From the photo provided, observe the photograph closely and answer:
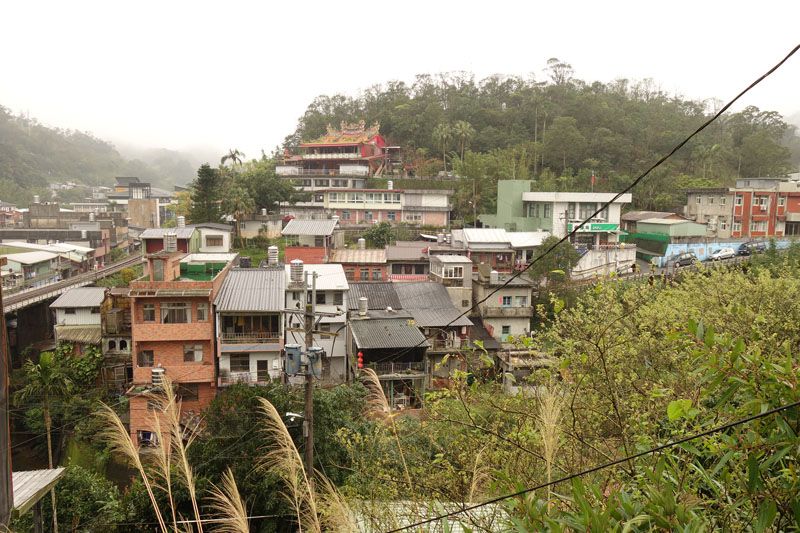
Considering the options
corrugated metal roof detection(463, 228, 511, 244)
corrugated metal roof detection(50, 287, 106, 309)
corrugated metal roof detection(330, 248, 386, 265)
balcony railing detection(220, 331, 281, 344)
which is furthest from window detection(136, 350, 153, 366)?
corrugated metal roof detection(463, 228, 511, 244)

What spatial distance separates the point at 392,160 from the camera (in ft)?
150

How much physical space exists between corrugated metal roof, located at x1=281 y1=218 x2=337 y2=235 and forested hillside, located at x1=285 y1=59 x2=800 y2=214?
13851 mm

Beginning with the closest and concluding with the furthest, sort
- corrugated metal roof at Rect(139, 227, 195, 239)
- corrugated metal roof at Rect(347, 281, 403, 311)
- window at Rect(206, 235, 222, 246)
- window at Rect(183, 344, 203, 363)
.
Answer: window at Rect(183, 344, 203, 363)
corrugated metal roof at Rect(347, 281, 403, 311)
corrugated metal roof at Rect(139, 227, 195, 239)
window at Rect(206, 235, 222, 246)

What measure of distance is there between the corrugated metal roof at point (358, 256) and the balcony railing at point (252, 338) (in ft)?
25.8

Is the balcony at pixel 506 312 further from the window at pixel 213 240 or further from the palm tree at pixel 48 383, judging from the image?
the palm tree at pixel 48 383

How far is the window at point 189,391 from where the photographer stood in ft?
54.0

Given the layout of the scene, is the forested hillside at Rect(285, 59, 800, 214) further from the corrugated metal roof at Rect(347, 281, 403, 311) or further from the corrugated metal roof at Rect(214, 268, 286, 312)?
Result: the corrugated metal roof at Rect(214, 268, 286, 312)

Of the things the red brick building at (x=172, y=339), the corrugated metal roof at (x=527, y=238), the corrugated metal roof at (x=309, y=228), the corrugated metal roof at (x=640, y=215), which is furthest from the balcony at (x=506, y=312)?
the corrugated metal roof at (x=640, y=215)

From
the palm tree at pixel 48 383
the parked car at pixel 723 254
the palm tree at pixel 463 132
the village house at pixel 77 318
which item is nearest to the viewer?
the palm tree at pixel 48 383

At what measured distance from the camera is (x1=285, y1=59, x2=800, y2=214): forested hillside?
125 ft

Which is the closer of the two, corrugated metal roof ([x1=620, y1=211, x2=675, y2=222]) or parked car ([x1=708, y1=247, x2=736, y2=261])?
parked car ([x1=708, y1=247, x2=736, y2=261])

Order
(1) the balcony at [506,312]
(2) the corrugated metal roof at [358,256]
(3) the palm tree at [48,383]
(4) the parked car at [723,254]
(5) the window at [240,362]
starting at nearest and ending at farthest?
(3) the palm tree at [48,383] → (5) the window at [240,362] → (1) the balcony at [506,312] → (2) the corrugated metal roof at [358,256] → (4) the parked car at [723,254]

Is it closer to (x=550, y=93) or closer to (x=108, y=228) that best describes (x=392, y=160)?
(x=550, y=93)

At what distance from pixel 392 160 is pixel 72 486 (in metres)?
38.5
